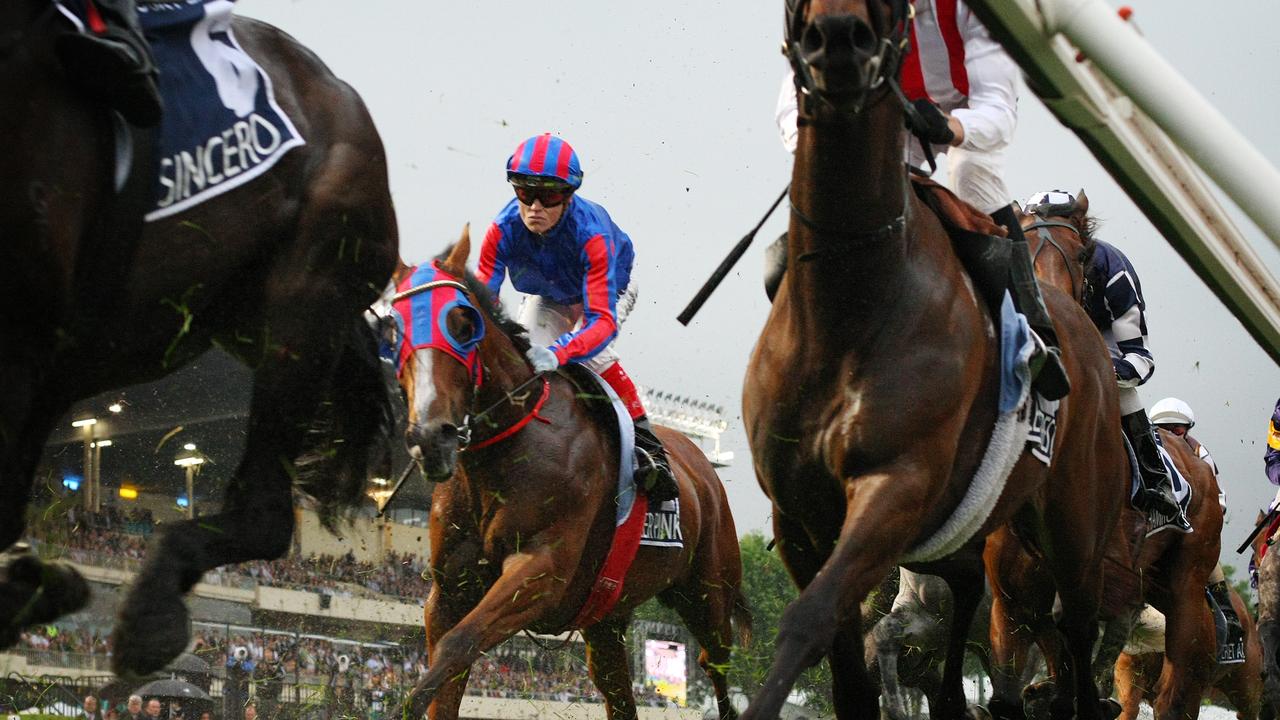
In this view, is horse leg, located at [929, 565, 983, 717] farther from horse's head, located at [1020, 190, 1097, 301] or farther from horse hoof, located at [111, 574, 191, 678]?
horse hoof, located at [111, 574, 191, 678]

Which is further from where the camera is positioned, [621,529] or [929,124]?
[621,529]

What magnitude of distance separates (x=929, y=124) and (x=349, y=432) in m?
2.06

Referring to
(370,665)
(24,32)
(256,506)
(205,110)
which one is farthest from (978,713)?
(370,665)

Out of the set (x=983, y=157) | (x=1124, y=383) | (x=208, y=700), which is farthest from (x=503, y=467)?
(x=208, y=700)

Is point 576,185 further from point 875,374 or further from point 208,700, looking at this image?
point 208,700

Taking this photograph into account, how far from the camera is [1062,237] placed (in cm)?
729

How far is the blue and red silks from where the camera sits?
648cm

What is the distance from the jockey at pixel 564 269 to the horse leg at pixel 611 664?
1023 mm

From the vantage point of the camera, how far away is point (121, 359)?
12.0ft

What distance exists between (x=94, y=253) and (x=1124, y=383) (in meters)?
5.51

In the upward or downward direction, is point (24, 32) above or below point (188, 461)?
below

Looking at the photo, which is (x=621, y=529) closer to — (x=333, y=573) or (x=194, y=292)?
(x=194, y=292)

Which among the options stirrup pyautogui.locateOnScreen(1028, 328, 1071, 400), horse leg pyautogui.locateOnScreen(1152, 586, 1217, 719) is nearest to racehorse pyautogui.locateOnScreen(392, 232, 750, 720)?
stirrup pyautogui.locateOnScreen(1028, 328, 1071, 400)

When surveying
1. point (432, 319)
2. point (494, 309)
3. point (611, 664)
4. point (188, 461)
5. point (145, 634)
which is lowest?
point (145, 634)
